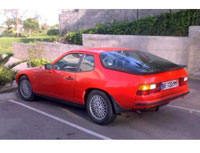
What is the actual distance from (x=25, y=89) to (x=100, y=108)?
2767 mm

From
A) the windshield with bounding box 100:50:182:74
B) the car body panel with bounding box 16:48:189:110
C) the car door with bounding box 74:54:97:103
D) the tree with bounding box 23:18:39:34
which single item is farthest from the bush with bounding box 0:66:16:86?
the tree with bounding box 23:18:39:34

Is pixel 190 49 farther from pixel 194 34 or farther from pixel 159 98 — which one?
pixel 159 98

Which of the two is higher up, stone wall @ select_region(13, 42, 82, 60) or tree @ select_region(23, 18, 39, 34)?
tree @ select_region(23, 18, 39, 34)

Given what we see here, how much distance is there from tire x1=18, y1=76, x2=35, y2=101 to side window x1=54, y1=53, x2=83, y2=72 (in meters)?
1.26

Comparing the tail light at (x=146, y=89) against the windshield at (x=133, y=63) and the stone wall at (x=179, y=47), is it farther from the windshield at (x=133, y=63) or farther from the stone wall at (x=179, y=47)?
the stone wall at (x=179, y=47)

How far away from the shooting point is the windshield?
4.81 meters

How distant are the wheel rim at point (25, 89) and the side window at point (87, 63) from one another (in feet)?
6.80

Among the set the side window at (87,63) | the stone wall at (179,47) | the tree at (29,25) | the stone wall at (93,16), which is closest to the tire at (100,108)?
the side window at (87,63)

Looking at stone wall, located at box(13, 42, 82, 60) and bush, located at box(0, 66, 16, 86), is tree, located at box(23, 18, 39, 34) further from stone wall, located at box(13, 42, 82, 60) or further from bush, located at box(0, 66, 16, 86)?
bush, located at box(0, 66, 16, 86)

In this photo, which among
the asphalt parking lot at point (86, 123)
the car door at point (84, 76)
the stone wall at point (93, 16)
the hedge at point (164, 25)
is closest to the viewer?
the asphalt parking lot at point (86, 123)

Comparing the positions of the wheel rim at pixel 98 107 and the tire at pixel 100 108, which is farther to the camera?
the wheel rim at pixel 98 107

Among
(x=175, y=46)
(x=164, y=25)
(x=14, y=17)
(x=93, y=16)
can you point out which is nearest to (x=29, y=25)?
(x=14, y=17)

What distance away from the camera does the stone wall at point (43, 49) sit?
13703mm

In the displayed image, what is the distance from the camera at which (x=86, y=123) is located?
5.26m
